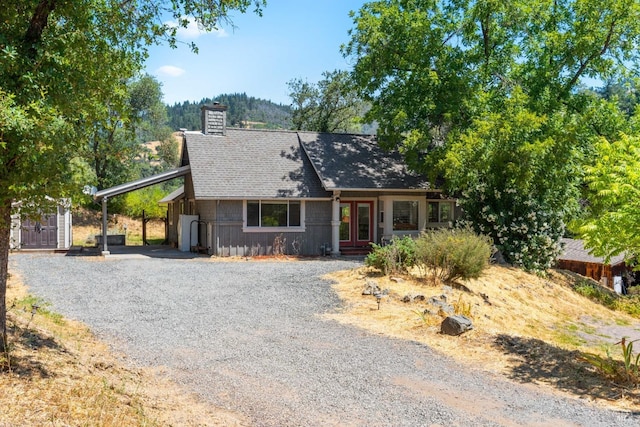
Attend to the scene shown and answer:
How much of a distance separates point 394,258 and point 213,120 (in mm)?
12479

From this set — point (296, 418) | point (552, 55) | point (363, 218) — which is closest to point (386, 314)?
point (296, 418)

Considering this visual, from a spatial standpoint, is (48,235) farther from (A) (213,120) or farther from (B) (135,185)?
(A) (213,120)

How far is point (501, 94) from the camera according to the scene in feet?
69.3

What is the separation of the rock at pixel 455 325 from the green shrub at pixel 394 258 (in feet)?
14.4

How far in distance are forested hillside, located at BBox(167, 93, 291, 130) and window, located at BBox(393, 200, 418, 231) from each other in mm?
85181

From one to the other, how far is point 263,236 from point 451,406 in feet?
49.1

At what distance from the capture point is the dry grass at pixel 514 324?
24.7 ft

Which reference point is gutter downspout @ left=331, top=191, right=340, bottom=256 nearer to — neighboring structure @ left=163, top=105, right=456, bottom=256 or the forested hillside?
neighboring structure @ left=163, top=105, right=456, bottom=256

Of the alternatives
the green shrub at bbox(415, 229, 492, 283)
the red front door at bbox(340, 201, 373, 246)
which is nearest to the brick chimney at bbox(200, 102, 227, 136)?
the red front door at bbox(340, 201, 373, 246)

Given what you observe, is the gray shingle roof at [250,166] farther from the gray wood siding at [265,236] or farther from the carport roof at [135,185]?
the carport roof at [135,185]

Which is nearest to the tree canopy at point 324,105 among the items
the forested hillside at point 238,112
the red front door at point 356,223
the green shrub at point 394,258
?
the red front door at point 356,223

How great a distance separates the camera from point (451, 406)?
597 cm

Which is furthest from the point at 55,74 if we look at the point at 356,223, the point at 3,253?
the point at 356,223

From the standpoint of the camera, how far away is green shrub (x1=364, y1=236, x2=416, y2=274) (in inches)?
543
